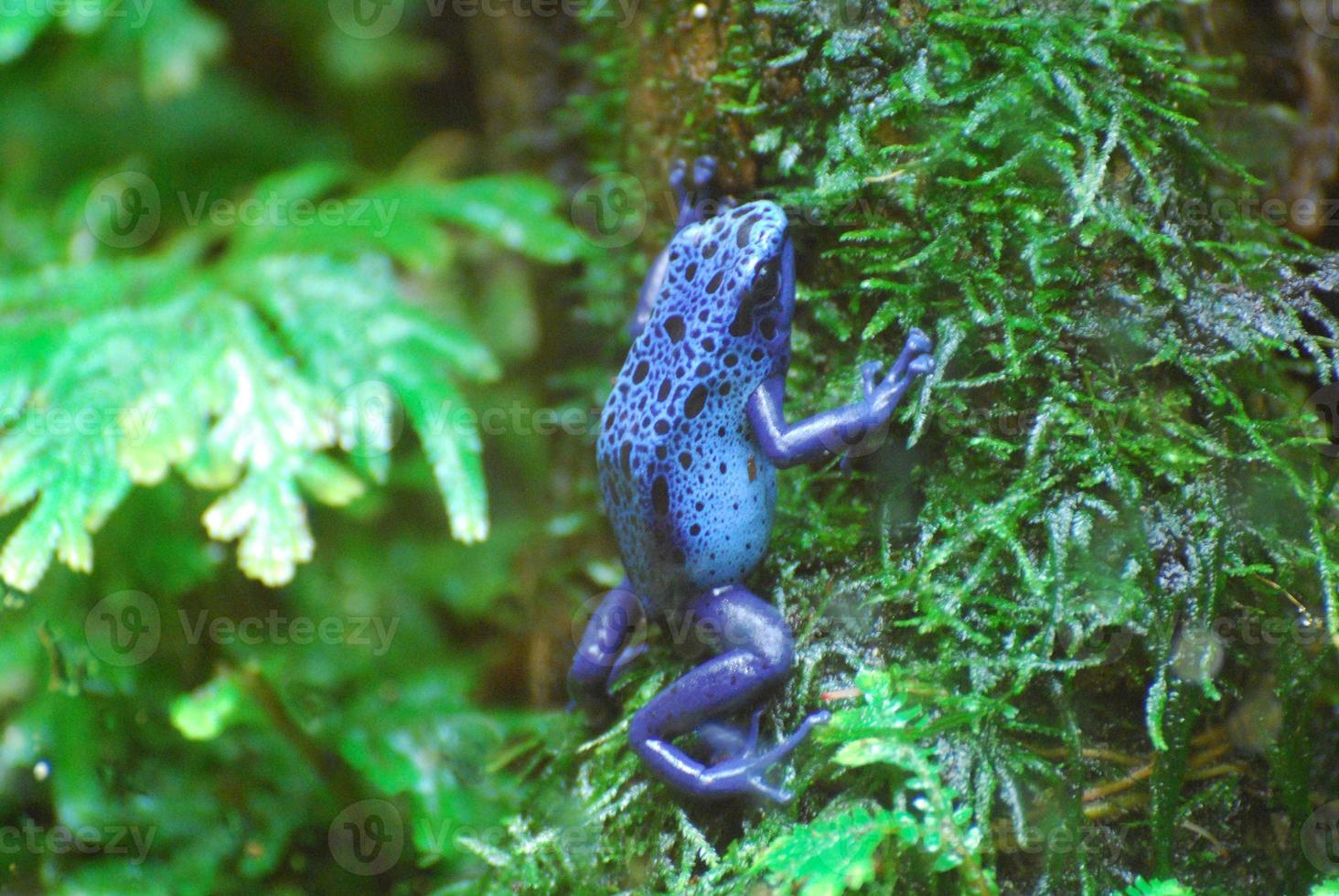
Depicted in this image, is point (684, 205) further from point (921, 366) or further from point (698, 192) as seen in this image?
point (921, 366)

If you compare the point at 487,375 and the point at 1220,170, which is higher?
the point at 1220,170

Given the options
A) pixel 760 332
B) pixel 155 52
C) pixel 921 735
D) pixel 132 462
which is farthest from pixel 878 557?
pixel 155 52

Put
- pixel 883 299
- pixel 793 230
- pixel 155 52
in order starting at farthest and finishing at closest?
pixel 155 52
pixel 793 230
pixel 883 299

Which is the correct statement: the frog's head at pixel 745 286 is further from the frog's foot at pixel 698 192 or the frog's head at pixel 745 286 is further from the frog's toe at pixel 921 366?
the frog's toe at pixel 921 366

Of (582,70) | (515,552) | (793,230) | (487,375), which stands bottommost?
(515,552)

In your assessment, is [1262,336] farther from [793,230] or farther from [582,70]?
[582,70]

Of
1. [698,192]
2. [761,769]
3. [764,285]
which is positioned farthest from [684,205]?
[761,769]

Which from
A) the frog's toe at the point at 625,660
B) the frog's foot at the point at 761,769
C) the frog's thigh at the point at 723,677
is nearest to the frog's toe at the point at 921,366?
the frog's thigh at the point at 723,677
